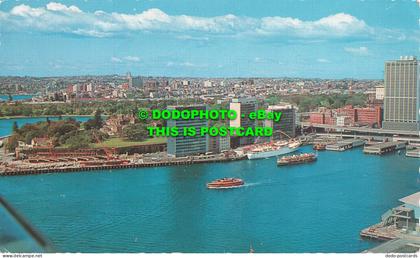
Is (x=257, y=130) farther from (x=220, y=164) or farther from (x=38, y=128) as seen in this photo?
(x=38, y=128)

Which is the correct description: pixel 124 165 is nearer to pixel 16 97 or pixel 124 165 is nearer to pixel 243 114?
pixel 16 97

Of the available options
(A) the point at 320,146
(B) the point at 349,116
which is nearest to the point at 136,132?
(A) the point at 320,146

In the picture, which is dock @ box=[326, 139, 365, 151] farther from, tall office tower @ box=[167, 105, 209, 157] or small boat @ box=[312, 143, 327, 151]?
tall office tower @ box=[167, 105, 209, 157]

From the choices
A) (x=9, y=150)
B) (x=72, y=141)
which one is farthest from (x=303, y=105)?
(x=9, y=150)

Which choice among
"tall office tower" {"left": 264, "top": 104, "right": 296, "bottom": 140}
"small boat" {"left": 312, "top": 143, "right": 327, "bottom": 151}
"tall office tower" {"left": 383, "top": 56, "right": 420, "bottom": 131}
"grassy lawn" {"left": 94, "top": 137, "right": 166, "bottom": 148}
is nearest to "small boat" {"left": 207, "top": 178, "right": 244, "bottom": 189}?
"grassy lawn" {"left": 94, "top": 137, "right": 166, "bottom": 148}

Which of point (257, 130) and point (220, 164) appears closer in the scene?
point (257, 130)

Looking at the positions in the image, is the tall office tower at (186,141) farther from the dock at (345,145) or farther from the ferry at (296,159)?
the dock at (345,145)
